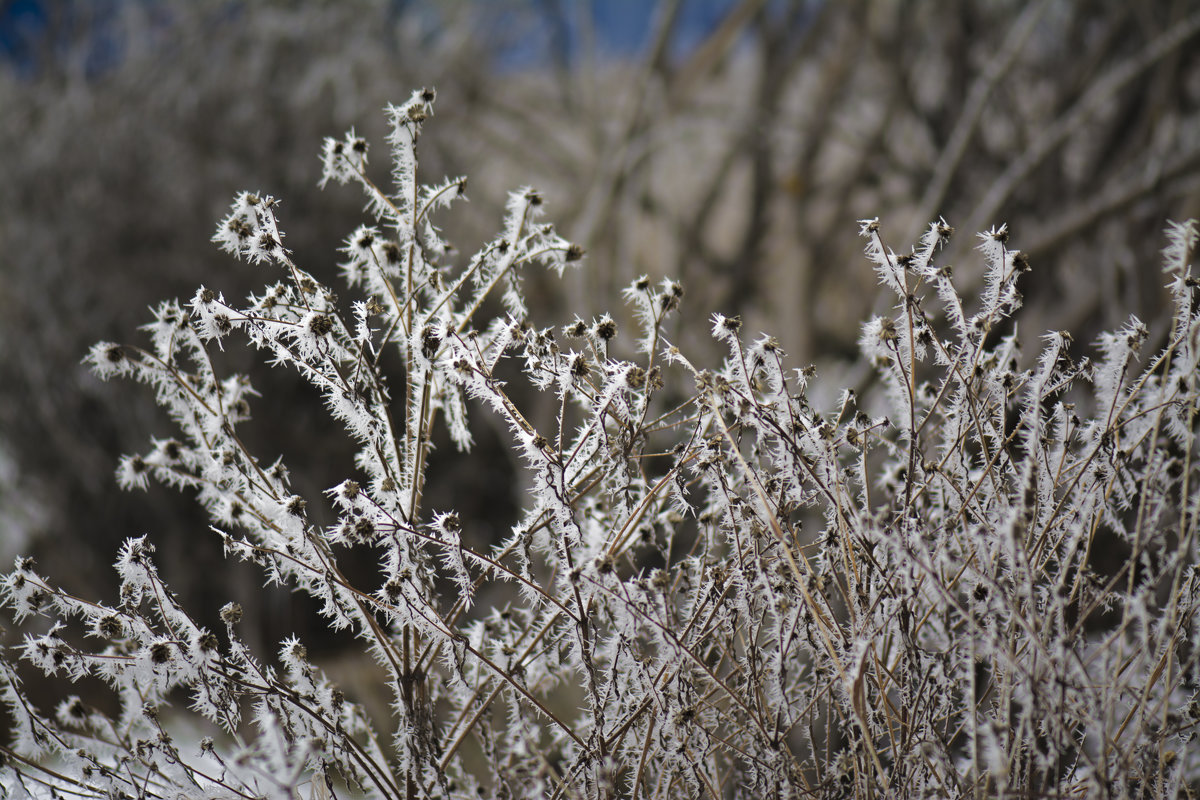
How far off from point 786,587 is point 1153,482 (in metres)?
0.33

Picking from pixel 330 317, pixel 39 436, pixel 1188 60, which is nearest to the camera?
pixel 330 317

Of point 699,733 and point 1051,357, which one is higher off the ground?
point 1051,357

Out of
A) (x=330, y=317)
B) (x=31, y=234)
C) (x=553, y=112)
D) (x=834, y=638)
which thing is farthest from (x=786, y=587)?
(x=553, y=112)

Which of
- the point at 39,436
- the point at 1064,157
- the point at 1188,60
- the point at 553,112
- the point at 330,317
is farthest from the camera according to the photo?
the point at 553,112

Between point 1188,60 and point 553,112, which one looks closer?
point 1188,60

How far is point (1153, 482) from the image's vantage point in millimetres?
739

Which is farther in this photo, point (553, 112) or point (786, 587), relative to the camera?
point (553, 112)

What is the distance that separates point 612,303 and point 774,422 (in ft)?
7.37

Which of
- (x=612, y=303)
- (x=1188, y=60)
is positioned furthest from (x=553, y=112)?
(x=1188, y=60)

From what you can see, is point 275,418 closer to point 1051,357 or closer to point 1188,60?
point 1051,357

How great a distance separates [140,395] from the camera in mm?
2783

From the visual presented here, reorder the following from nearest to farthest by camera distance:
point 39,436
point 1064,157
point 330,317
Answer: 1. point 330,317
2. point 1064,157
3. point 39,436

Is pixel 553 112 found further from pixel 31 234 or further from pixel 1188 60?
pixel 1188 60

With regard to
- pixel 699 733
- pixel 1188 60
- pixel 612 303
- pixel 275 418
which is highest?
pixel 1188 60
